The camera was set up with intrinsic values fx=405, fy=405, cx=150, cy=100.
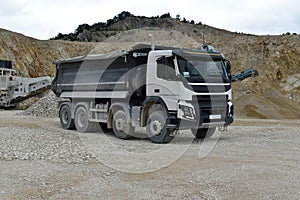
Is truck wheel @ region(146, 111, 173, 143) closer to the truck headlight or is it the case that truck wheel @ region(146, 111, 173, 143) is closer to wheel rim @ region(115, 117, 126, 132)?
the truck headlight

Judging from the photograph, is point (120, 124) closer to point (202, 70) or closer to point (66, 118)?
point (202, 70)

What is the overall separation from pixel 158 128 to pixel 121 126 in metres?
Answer: 1.62

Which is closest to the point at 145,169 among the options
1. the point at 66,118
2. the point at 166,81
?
the point at 166,81

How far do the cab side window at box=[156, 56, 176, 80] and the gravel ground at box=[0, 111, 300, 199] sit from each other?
1.95m

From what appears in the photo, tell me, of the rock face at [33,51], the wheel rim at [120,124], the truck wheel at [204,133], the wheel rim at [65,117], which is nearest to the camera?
the wheel rim at [120,124]

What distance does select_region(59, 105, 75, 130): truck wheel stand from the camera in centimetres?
1509

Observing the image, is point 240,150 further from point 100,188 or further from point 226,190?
point 100,188

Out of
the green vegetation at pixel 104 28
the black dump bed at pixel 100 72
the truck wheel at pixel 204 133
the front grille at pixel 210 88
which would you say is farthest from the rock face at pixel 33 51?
the front grille at pixel 210 88

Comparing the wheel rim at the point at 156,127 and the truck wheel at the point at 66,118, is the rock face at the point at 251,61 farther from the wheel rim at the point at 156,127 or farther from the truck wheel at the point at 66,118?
the wheel rim at the point at 156,127

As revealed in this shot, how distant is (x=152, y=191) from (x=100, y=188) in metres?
0.82

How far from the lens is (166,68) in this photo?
1139 centimetres

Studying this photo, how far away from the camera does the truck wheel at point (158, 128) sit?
1148cm

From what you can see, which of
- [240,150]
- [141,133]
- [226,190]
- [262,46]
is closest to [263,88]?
[262,46]

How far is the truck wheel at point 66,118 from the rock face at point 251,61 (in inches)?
226
